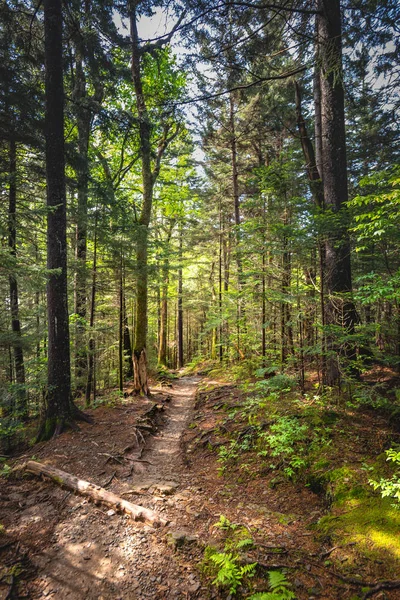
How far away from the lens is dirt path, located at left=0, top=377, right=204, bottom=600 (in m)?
2.92

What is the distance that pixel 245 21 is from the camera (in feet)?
23.5

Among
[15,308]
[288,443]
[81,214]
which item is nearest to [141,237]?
[81,214]

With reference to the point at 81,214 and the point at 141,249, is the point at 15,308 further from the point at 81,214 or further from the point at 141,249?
the point at 141,249

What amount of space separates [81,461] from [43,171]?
28.2ft

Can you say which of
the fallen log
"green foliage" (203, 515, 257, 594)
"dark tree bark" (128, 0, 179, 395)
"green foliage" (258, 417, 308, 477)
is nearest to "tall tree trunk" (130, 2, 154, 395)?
"dark tree bark" (128, 0, 179, 395)

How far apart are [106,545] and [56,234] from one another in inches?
267

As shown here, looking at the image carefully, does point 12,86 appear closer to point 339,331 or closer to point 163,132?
point 163,132

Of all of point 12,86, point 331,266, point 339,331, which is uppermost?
point 12,86

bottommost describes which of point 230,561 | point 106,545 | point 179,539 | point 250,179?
point 106,545

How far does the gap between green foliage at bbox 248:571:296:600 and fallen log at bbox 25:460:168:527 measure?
1682 mm

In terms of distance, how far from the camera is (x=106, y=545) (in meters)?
3.49

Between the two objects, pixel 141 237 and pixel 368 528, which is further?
pixel 141 237

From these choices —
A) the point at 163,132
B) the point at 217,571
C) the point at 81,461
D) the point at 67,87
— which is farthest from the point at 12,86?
the point at 217,571

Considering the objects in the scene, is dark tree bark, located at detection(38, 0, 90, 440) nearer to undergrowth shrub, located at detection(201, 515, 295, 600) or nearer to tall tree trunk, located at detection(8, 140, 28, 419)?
tall tree trunk, located at detection(8, 140, 28, 419)
